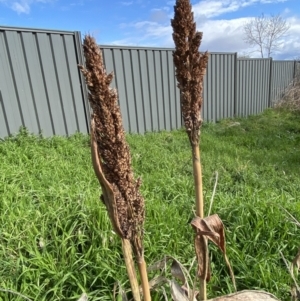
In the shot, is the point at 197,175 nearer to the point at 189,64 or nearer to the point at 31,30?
the point at 189,64

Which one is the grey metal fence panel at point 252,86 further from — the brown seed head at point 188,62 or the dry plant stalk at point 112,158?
the dry plant stalk at point 112,158

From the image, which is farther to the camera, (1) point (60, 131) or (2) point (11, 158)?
(1) point (60, 131)

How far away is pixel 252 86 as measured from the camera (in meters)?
10.1

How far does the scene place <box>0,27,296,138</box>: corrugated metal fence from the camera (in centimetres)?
434

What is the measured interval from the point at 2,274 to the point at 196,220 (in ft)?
4.72

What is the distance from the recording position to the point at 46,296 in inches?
60.1

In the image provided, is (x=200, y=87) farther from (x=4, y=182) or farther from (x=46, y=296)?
(x=4, y=182)

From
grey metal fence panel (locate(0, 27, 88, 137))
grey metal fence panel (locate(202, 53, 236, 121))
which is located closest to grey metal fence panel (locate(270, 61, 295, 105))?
grey metal fence panel (locate(202, 53, 236, 121))

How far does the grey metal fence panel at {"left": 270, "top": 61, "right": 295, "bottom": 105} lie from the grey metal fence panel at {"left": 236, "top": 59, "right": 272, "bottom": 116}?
1.78 ft

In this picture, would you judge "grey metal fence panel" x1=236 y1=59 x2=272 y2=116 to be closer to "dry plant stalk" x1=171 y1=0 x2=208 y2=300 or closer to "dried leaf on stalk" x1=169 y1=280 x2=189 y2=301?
"dried leaf on stalk" x1=169 y1=280 x2=189 y2=301

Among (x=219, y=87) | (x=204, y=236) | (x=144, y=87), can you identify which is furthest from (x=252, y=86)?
(x=204, y=236)

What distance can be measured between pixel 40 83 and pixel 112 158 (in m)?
4.60

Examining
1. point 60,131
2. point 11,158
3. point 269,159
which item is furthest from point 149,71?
point 11,158

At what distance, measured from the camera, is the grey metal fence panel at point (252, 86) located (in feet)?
31.1
